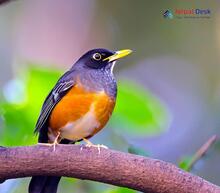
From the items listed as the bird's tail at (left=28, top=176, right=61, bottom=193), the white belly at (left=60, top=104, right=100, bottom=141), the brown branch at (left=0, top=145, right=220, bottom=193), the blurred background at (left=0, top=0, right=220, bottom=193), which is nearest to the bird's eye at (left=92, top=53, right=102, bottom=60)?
the blurred background at (left=0, top=0, right=220, bottom=193)

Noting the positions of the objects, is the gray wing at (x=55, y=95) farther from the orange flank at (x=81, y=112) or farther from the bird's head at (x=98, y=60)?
the bird's head at (x=98, y=60)

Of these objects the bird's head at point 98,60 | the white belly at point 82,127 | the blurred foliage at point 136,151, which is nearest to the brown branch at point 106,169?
the blurred foliage at point 136,151

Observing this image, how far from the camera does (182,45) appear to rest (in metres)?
10.2

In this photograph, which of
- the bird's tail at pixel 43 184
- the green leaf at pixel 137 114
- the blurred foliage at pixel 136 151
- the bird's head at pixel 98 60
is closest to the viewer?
the blurred foliage at pixel 136 151

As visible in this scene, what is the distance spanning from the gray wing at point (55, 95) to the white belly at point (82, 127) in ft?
0.58

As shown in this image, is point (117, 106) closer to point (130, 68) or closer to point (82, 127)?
point (82, 127)

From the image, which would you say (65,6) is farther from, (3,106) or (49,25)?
(3,106)

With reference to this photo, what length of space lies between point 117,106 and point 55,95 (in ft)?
1.57

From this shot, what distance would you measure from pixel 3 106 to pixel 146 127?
1032 mm

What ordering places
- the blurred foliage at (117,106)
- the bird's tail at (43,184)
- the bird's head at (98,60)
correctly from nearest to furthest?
the bird's tail at (43,184) → the blurred foliage at (117,106) → the bird's head at (98,60)

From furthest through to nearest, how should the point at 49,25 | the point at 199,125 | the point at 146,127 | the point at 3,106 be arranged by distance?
the point at 199,125 < the point at 49,25 < the point at 146,127 < the point at 3,106

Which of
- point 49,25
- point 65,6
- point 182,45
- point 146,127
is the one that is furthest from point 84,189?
point 182,45

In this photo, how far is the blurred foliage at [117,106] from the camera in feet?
13.0

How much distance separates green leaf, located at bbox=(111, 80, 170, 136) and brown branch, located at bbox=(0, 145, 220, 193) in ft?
2.95
